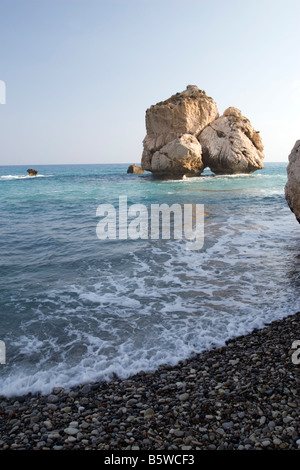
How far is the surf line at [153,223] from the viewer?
12938 mm

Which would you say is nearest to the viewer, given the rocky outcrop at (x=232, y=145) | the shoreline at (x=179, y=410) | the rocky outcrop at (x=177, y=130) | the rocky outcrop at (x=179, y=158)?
the shoreline at (x=179, y=410)

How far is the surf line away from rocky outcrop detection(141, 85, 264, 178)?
22.5m

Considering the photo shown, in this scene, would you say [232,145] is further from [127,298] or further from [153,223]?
[127,298]

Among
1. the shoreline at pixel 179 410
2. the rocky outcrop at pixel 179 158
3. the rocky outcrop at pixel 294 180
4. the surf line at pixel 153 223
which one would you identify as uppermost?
the rocky outcrop at pixel 179 158

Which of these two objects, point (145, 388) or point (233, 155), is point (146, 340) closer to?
point (145, 388)

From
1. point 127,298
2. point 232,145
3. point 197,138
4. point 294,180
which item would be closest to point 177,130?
point 197,138

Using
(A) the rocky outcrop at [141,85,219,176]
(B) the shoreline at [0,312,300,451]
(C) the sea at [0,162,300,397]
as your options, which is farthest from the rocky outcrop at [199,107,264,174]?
(B) the shoreline at [0,312,300,451]

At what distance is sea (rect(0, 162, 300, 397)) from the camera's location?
4945 mm

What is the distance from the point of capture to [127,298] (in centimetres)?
721

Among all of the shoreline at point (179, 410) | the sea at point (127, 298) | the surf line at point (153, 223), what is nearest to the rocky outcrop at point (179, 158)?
the surf line at point (153, 223)

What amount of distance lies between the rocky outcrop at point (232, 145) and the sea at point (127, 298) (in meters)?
33.4

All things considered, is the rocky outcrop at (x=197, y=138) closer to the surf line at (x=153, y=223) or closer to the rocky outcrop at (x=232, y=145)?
the rocky outcrop at (x=232, y=145)

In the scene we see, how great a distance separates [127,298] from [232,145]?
135 feet
